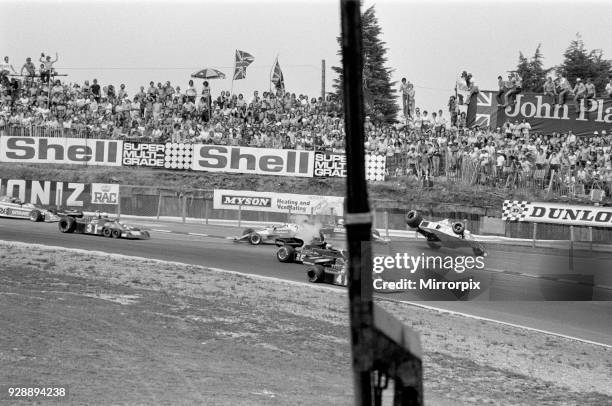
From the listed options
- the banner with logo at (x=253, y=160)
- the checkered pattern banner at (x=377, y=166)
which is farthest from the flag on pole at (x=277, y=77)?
the checkered pattern banner at (x=377, y=166)

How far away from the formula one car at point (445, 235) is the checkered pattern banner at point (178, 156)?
611 inches

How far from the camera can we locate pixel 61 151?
105ft

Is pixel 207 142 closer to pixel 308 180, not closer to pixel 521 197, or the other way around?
pixel 308 180

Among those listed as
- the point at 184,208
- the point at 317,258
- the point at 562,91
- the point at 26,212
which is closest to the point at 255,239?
the point at 317,258

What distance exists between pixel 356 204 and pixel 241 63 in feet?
110

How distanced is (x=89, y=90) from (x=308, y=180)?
9609 mm

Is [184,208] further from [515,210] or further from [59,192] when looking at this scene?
[515,210]

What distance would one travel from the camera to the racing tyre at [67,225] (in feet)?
80.0

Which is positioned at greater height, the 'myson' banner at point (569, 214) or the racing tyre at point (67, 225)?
the 'myson' banner at point (569, 214)

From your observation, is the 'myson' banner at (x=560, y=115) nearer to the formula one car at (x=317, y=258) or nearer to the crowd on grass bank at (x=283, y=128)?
the crowd on grass bank at (x=283, y=128)

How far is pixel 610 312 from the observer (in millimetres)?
17047

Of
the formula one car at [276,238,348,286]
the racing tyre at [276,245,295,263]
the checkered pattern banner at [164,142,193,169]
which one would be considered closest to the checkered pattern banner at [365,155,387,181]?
the checkered pattern banner at [164,142,193,169]

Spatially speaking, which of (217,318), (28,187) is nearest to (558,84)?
(28,187)

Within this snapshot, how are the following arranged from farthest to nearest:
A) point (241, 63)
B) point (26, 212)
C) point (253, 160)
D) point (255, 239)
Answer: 1. point (241, 63)
2. point (253, 160)
3. point (26, 212)
4. point (255, 239)
